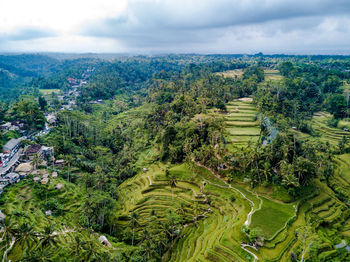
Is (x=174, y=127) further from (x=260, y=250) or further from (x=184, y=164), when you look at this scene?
(x=260, y=250)

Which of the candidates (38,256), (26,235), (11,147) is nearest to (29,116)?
(11,147)

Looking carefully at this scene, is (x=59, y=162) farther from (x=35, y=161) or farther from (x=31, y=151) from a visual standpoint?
(x=31, y=151)

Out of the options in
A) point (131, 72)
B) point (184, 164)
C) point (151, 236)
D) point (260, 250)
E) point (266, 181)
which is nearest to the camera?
point (260, 250)

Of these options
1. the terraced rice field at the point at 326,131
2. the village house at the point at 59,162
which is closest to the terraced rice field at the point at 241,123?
the terraced rice field at the point at 326,131

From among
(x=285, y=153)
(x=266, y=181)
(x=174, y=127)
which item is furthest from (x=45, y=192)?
(x=285, y=153)

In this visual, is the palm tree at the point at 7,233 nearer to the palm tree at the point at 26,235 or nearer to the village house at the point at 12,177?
the palm tree at the point at 26,235

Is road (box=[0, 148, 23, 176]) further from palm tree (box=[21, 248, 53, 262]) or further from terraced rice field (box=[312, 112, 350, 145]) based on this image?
terraced rice field (box=[312, 112, 350, 145])
